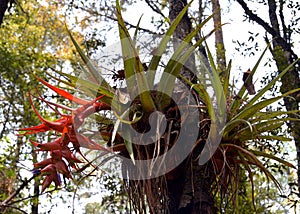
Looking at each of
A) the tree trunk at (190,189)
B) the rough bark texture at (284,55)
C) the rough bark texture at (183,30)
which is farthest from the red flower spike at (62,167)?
the rough bark texture at (284,55)

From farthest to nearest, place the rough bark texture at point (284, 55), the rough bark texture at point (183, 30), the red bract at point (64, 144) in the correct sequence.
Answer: the rough bark texture at point (284, 55), the rough bark texture at point (183, 30), the red bract at point (64, 144)

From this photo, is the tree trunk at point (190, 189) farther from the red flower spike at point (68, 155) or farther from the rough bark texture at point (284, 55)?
the rough bark texture at point (284, 55)

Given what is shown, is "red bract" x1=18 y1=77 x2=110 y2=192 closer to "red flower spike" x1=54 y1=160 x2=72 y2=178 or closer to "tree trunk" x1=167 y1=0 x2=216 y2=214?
"red flower spike" x1=54 y1=160 x2=72 y2=178

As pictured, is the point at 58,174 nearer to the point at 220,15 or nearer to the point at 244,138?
the point at 244,138

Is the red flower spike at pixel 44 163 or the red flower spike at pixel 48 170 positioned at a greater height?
the red flower spike at pixel 44 163

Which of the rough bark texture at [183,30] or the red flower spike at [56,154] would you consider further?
Answer: the rough bark texture at [183,30]

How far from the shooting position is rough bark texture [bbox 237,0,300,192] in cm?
206

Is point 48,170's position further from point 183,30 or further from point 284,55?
point 284,55

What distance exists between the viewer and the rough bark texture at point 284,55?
6.77ft

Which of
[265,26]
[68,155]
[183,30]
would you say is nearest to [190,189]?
[68,155]

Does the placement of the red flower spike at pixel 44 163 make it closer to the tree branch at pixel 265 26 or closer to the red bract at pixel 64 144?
the red bract at pixel 64 144

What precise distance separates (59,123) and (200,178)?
1.06ft

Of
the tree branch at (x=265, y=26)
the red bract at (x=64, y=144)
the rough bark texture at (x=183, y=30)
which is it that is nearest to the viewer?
the red bract at (x=64, y=144)

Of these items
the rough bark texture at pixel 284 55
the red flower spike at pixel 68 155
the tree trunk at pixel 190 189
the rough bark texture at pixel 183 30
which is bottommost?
the tree trunk at pixel 190 189
